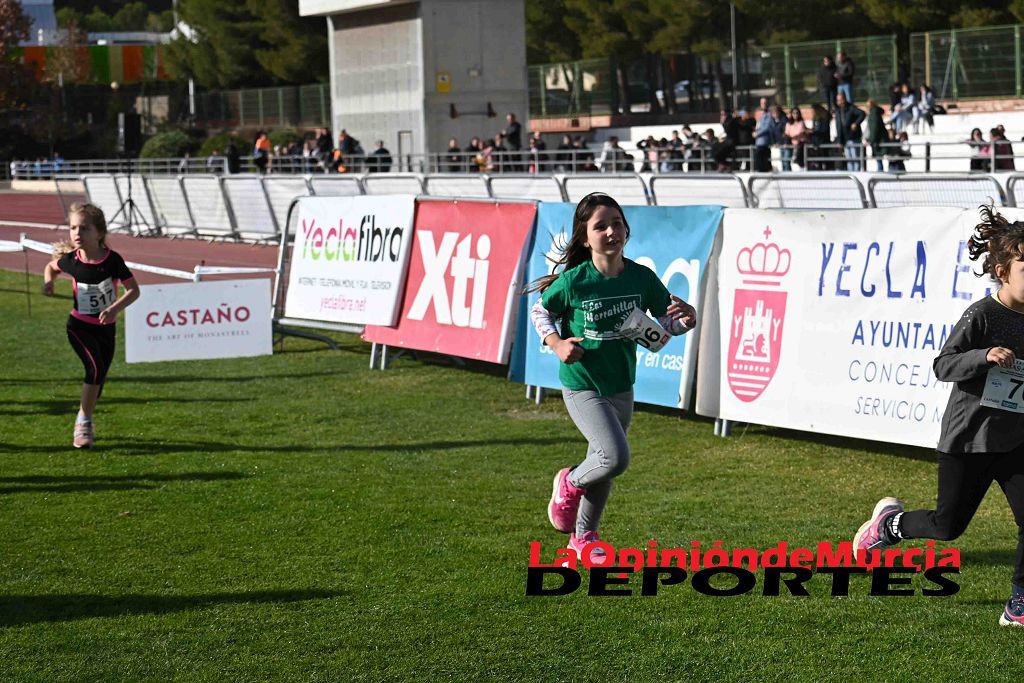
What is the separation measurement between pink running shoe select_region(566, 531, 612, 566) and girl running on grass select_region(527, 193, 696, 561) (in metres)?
0.28

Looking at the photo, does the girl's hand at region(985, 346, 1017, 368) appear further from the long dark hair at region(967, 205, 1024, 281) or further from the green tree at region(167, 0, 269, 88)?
the green tree at region(167, 0, 269, 88)

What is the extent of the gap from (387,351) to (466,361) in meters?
0.83

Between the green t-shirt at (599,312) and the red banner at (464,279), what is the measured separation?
5.85 m

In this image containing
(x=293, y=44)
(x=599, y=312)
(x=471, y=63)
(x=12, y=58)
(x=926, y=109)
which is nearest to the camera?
(x=599, y=312)

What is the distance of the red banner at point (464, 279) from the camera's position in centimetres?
1302

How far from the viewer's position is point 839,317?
33.0 ft

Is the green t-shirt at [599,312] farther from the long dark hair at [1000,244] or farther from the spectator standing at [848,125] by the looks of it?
the spectator standing at [848,125]

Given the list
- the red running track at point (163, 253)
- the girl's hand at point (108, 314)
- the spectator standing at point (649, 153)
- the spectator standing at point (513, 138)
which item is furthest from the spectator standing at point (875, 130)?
the girl's hand at point (108, 314)

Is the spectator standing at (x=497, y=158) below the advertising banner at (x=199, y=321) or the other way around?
the other way around

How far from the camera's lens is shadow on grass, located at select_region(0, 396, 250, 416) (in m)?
12.7

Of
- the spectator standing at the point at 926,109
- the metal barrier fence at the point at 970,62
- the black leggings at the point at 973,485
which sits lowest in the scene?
the black leggings at the point at 973,485

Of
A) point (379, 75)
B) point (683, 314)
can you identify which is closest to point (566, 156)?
point (379, 75)

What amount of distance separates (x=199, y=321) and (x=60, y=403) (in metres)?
2.19

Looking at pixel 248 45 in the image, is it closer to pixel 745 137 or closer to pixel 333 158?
pixel 333 158
